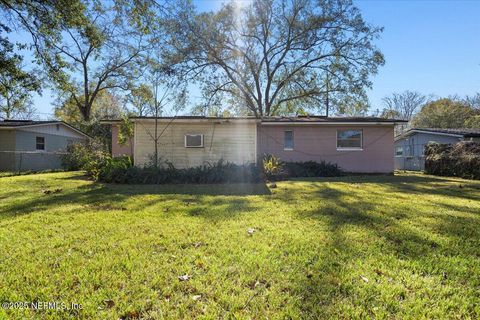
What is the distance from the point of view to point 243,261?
319cm

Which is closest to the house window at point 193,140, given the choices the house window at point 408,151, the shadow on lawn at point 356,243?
the shadow on lawn at point 356,243

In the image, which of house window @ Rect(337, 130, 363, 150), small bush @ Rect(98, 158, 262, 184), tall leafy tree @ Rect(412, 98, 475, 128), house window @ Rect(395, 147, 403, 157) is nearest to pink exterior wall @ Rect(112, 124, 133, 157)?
small bush @ Rect(98, 158, 262, 184)

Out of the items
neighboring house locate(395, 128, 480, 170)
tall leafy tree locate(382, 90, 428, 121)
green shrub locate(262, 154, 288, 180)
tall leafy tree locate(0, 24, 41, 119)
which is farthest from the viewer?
tall leafy tree locate(382, 90, 428, 121)

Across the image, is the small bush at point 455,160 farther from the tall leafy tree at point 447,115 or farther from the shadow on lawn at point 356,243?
the tall leafy tree at point 447,115

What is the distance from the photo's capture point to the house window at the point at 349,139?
15.8 meters

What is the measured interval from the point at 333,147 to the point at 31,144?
1888 centimetres

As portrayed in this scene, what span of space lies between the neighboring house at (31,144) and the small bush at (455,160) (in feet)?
72.1

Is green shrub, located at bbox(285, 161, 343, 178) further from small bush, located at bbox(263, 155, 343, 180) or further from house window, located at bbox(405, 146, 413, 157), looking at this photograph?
house window, located at bbox(405, 146, 413, 157)

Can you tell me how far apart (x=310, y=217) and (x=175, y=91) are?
62.1 ft

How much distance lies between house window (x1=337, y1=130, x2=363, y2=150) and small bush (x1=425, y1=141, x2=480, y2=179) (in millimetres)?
4307

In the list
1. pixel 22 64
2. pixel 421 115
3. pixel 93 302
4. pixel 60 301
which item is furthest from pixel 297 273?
pixel 421 115

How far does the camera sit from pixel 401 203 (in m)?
6.51

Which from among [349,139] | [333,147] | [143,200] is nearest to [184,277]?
[143,200]

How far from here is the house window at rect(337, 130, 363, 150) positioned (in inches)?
621
